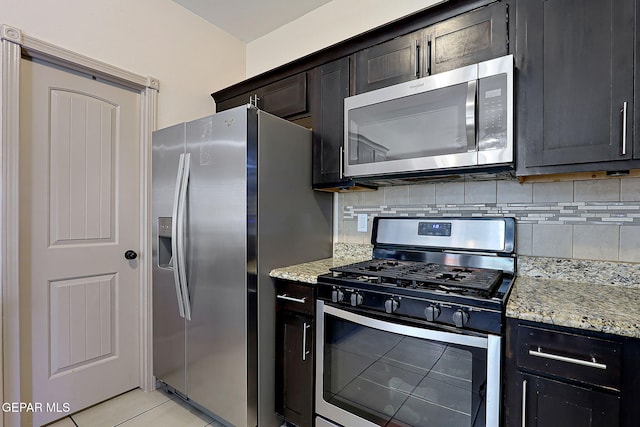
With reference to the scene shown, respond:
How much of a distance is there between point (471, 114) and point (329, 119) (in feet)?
2.77

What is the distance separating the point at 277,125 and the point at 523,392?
5.28ft

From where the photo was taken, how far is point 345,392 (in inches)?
59.6

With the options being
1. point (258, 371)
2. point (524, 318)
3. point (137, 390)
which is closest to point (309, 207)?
point (258, 371)

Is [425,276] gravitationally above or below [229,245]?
below

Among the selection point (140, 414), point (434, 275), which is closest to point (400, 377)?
point (434, 275)

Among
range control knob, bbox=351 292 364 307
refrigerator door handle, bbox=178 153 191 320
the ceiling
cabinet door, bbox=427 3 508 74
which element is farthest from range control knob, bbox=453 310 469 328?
the ceiling

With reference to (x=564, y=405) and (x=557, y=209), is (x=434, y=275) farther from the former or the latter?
(x=557, y=209)

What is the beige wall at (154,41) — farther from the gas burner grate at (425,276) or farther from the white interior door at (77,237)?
the gas burner grate at (425,276)

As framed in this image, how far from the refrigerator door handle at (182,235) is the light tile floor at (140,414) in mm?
607

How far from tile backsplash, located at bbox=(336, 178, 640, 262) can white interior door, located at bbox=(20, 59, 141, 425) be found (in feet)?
6.44

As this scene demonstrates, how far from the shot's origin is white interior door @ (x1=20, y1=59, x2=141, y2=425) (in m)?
1.78

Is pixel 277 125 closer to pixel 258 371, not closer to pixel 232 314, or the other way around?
pixel 232 314

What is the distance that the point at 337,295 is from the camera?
58.6 inches

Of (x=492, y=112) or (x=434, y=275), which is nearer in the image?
(x=492, y=112)
